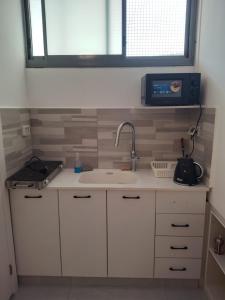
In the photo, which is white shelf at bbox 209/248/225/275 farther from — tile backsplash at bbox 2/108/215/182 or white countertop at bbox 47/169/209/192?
tile backsplash at bbox 2/108/215/182

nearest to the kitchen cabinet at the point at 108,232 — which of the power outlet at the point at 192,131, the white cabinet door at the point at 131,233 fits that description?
the white cabinet door at the point at 131,233

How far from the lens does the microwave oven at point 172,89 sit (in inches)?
66.9

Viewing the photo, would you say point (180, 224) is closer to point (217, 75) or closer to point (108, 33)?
point (217, 75)

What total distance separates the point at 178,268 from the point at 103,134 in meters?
1.30

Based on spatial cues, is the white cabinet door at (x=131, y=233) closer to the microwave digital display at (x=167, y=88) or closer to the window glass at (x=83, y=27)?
the microwave digital display at (x=167, y=88)

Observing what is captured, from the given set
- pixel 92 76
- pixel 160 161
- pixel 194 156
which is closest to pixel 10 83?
pixel 92 76

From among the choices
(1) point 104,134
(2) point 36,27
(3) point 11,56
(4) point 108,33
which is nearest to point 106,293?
(1) point 104,134

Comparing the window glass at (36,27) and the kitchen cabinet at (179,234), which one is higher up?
the window glass at (36,27)

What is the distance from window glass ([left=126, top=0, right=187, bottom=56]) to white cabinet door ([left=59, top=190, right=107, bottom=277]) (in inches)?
53.5

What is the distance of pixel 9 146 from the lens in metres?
1.70

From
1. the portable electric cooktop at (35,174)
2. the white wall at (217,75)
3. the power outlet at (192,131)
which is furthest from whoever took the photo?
the power outlet at (192,131)

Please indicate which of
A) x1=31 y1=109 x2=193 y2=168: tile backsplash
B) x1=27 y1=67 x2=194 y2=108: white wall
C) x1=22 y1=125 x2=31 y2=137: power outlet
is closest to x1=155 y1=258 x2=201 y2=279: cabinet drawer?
x1=31 y1=109 x2=193 y2=168: tile backsplash

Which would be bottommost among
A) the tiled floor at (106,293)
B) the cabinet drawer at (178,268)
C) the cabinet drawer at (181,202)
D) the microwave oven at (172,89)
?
the tiled floor at (106,293)

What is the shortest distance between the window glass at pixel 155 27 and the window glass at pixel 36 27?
80cm
